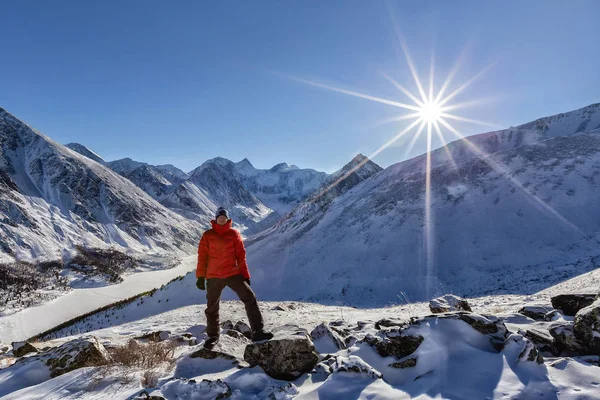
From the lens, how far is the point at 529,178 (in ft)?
89.8

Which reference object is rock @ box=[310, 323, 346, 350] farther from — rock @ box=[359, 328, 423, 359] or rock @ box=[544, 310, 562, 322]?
rock @ box=[544, 310, 562, 322]

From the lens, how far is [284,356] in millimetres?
4672

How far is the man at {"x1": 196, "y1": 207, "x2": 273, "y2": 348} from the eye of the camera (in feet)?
20.8

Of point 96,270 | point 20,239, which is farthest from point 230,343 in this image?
point 20,239

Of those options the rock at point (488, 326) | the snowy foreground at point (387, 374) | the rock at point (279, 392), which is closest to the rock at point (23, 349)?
the snowy foreground at point (387, 374)

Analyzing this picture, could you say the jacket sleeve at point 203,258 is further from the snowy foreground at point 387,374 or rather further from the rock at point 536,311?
the rock at point 536,311

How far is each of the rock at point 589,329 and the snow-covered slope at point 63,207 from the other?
10530 cm

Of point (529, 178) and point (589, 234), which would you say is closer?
point (589, 234)

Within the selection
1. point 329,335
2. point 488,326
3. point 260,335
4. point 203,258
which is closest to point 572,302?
point 488,326

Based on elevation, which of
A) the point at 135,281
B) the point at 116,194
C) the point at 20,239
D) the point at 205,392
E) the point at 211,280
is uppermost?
the point at 116,194

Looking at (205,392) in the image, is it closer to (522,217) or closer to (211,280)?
(211,280)

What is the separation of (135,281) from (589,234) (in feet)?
276

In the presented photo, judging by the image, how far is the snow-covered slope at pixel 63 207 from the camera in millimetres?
89250

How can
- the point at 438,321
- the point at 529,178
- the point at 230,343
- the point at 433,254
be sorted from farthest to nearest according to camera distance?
the point at 529,178 → the point at 433,254 → the point at 230,343 → the point at 438,321
